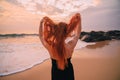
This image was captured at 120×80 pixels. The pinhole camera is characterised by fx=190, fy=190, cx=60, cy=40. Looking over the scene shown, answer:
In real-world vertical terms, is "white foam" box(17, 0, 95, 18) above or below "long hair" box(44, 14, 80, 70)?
above

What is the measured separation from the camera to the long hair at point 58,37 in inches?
64.1

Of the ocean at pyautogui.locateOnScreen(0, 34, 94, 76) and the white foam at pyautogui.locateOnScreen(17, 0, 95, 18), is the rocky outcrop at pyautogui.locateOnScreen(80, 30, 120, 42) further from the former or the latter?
the ocean at pyautogui.locateOnScreen(0, 34, 94, 76)

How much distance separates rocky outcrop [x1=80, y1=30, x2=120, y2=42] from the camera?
1729mm

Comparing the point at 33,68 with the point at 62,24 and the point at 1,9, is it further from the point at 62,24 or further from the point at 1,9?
the point at 1,9

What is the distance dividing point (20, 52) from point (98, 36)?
0.72 m

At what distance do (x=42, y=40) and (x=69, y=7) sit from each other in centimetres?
38

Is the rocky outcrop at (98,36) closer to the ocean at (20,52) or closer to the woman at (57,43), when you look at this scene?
the woman at (57,43)

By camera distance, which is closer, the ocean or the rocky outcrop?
the ocean

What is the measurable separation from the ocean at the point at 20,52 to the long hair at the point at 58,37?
0.09 metres

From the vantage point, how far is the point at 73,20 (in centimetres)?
168

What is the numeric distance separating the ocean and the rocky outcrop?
380 mm

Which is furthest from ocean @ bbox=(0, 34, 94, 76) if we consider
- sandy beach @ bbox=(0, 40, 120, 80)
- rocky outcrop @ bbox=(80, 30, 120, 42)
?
rocky outcrop @ bbox=(80, 30, 120, 42)

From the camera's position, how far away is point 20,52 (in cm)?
163

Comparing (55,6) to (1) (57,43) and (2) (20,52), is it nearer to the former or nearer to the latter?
(1) (57,43)
